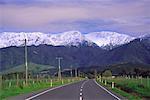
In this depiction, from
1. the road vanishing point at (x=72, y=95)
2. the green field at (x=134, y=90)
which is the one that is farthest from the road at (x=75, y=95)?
the green field at (x=134, y=90)

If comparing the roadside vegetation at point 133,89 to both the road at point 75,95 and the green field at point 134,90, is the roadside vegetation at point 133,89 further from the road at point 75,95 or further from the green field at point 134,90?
the road at point 75,95

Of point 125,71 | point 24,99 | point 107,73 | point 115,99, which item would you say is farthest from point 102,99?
point 125,71

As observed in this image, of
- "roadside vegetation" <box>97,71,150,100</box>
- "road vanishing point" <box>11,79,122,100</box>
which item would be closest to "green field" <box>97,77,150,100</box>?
"roadside vegetation" <box>97,71,150,100</box>

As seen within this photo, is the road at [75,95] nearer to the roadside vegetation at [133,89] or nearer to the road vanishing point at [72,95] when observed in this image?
the road vanishing point at [72,95]

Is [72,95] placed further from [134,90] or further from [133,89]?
[133,89]

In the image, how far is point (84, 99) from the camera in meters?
27.0

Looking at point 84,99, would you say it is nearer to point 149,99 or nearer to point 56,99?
point 56,99

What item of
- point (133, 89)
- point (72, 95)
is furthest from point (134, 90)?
point (72, 95)

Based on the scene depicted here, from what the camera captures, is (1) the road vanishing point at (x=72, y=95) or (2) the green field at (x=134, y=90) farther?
(2) the green field at (x=134, y=90)

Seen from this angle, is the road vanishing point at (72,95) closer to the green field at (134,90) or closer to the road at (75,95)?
the road at (75,95)

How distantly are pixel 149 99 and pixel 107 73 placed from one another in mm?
152200

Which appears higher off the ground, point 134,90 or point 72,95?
point 72,95

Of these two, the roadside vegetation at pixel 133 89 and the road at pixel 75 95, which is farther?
the roadside vegetation at pixel 133 89

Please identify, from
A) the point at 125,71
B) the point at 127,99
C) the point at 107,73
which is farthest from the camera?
the point at 125,71
